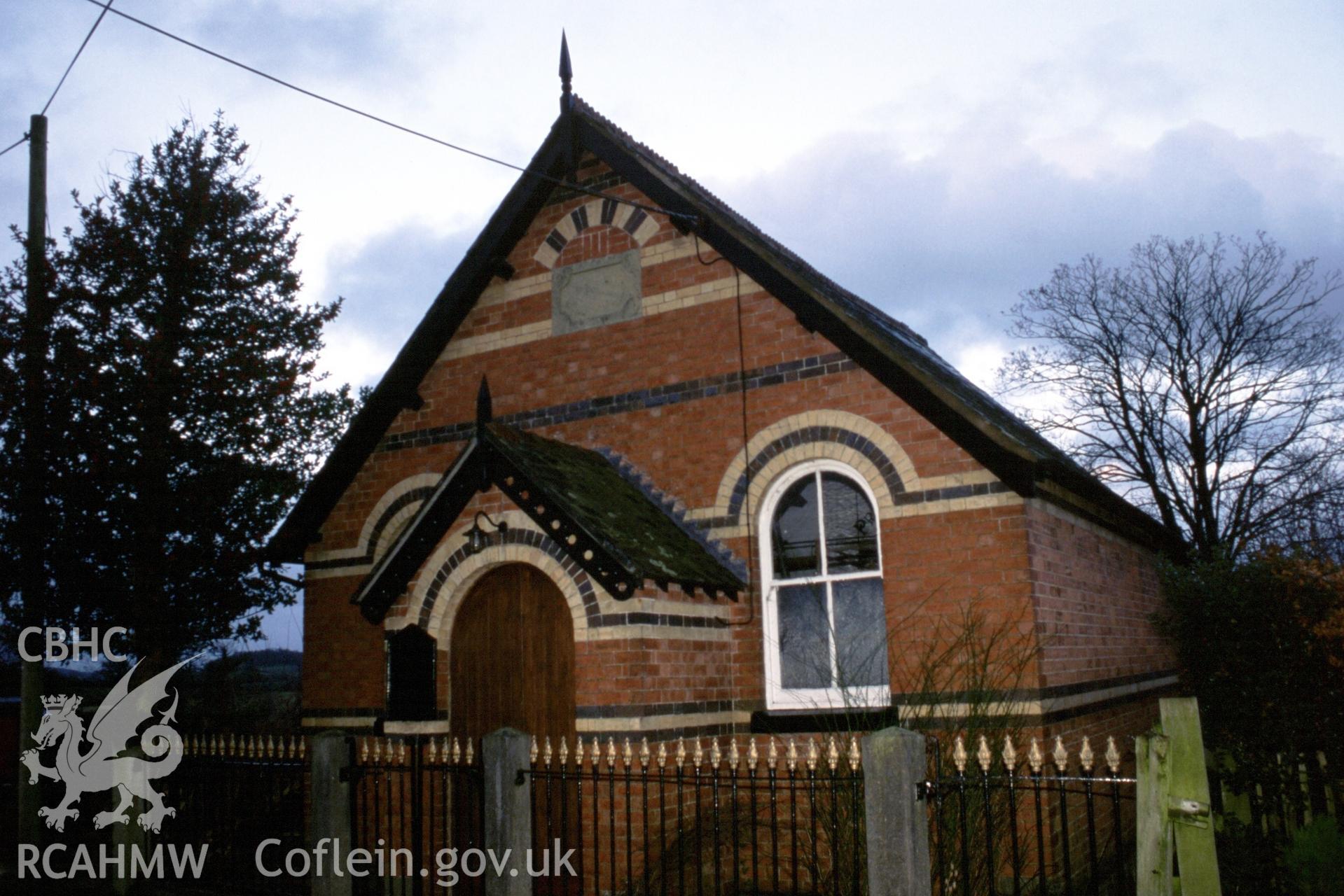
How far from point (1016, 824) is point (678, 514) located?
4488 millimetres

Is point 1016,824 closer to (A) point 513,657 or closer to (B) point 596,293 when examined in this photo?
(A) point 513,657

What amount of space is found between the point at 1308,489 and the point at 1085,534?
16.6 m

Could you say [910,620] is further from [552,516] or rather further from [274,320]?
[274,320]

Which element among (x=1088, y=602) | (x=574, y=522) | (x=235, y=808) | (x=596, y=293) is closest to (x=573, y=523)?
(x=574, y=522)

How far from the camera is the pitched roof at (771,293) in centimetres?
920

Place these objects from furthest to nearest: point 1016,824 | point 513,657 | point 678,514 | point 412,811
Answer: point 678,514 < point 513,657 < point 412,811 < point 1016,824

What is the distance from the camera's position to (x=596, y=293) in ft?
38.7

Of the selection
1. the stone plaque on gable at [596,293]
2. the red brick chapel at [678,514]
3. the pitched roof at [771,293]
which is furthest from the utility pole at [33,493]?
the stone plaque on gable at [596,293]

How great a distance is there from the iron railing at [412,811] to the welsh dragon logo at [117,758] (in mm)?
1729

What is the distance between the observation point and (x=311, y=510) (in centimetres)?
1287

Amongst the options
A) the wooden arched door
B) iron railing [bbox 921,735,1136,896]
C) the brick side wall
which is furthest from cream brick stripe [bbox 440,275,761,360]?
iron railing [bbox 921,735,1136,896]

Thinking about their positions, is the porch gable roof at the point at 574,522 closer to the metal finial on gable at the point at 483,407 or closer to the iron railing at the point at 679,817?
the metal finial on gable at the point at 483,407

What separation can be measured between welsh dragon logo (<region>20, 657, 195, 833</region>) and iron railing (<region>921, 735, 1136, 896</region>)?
6786 millimetres

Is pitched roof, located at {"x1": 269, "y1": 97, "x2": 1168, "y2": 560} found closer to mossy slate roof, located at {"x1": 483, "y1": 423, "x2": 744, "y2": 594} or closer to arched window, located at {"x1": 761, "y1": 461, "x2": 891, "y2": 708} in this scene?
arched window, located at {"x1": 761, "y1": 461, "x2": 891, "y2": 708}
